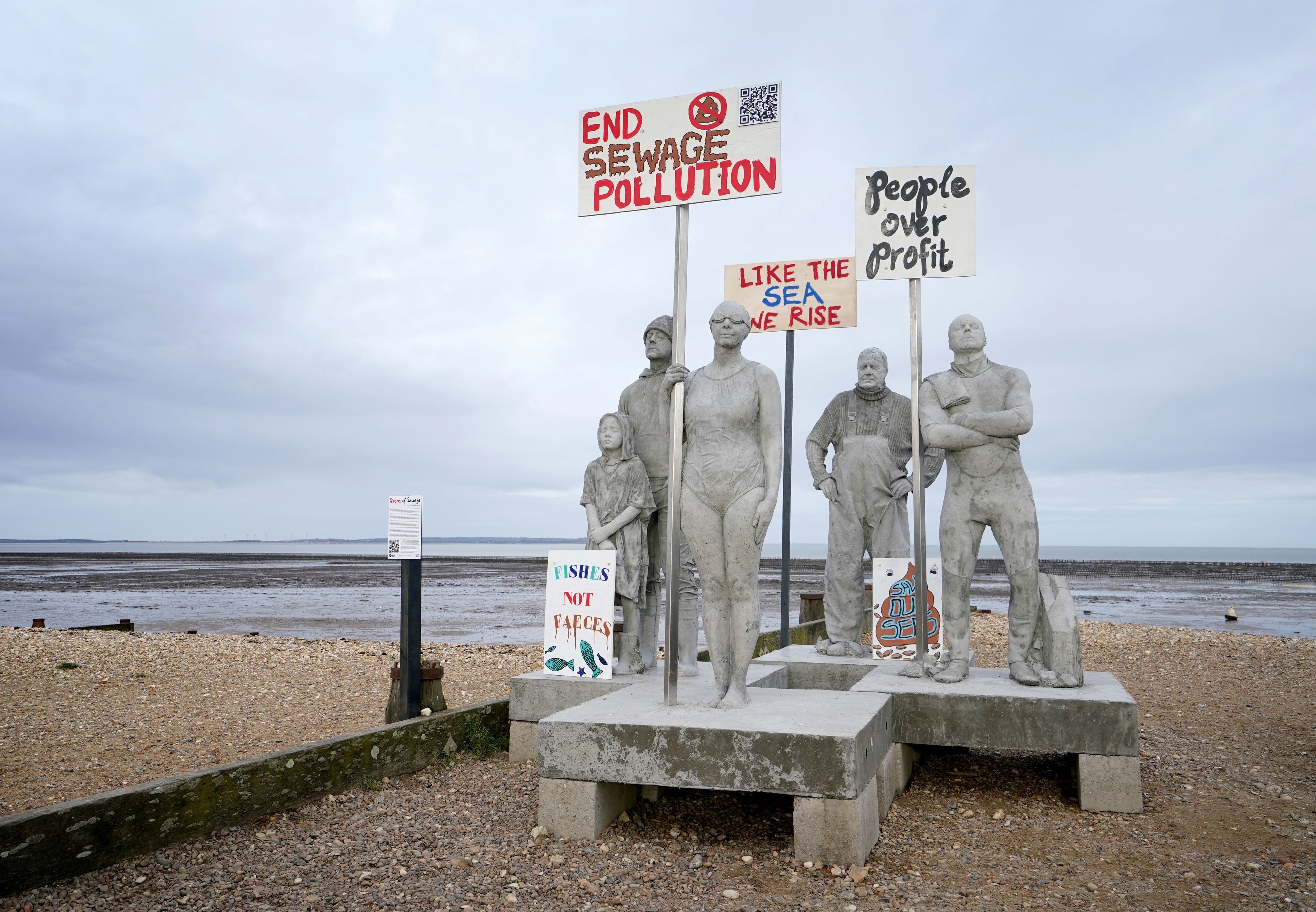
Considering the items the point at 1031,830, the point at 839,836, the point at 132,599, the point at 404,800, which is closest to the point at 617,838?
the point at 839,836

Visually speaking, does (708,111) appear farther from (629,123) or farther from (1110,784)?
→ (1110,784)

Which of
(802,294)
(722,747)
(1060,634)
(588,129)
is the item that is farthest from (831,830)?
(802,294)

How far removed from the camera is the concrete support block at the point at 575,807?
14.1 ft

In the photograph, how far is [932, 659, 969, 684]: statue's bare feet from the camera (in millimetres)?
5484

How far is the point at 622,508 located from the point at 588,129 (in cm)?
251

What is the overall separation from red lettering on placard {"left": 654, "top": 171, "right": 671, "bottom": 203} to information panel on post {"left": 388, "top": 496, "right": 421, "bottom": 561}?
2713 mm

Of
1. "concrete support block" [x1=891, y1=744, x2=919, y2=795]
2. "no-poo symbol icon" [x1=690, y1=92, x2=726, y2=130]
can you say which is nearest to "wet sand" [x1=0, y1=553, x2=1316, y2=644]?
"concrete support block" [x1=891, y1=744, x2=919, y2=795]

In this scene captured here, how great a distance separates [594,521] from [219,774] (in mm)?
2760

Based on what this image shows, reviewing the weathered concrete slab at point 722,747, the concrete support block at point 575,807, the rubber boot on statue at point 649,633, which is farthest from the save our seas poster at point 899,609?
the concrete support block at point 575,807

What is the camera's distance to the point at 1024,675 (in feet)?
17.5

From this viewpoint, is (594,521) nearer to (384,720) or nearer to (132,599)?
(384,720)

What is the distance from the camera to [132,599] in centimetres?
2464

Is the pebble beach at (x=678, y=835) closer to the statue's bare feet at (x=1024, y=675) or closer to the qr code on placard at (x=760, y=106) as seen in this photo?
the statue's bare feet at (x=1024, y=675)

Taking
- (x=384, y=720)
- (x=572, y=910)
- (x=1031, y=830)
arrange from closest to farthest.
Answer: (x=572, y=910) < (x=1031, y=830) < (x=384, y=720)
